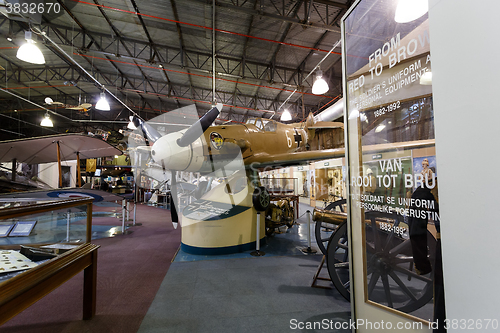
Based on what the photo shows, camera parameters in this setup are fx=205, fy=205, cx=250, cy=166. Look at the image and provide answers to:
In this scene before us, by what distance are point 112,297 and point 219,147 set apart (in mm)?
2906

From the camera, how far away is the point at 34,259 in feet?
5.75

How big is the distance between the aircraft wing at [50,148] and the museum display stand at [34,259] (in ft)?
11.0

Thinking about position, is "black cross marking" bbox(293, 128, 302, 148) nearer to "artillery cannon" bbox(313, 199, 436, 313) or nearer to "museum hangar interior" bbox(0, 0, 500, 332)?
"museum hangar interior" bbox(0, 0, 500, 332)

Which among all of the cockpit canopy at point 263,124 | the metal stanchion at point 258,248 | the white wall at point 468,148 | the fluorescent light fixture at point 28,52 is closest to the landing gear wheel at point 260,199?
the metal stanchion at point 258,248

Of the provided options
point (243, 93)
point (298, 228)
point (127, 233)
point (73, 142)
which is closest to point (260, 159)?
point (298, 228)

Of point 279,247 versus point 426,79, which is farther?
point 279,247

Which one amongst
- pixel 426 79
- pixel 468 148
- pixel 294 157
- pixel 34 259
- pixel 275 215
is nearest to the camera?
pixel 468 148

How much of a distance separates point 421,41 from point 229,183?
416cm

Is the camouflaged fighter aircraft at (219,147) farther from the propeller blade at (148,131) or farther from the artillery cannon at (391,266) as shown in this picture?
the artillery cannon at (391,266)

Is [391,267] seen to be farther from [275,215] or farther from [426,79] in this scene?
[275,215]

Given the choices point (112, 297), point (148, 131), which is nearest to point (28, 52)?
point (148, 131)

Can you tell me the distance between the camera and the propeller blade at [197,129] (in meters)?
3.73

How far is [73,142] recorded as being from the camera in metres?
5.30

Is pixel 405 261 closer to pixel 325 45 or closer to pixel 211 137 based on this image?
pixel 211 137
